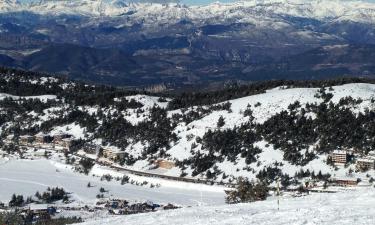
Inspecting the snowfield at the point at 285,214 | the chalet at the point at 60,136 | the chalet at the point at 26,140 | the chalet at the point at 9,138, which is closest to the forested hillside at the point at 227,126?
the chalet at the point at 9,138

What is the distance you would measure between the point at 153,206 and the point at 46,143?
56.0 meters

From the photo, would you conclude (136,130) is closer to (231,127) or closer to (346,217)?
(231,127)

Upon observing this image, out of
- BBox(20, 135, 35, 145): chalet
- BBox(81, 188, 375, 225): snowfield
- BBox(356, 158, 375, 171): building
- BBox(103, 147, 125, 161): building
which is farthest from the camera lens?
BBox(20, 135, 35, 145): chalet

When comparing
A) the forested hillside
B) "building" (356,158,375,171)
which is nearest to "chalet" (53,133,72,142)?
the forested hillside

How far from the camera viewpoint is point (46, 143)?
125 meters

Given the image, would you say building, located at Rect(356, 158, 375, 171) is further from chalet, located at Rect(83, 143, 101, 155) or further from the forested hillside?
chalet, located at Rect(83, 143, 101, 155)

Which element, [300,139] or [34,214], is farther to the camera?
[300,139]

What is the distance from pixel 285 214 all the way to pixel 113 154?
7961cm

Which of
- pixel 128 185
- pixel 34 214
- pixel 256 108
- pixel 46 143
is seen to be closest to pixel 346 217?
pixel 34 214

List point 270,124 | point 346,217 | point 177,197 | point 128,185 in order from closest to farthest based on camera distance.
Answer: point 346,217 → point 177,197 → point 128,185 → point 270,124

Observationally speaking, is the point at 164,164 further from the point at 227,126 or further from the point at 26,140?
the point at 26,140

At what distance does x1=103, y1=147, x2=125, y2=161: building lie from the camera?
10934 centimetres

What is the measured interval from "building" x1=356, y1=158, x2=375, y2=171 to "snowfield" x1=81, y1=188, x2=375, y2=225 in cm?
4582

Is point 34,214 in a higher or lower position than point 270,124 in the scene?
lower
